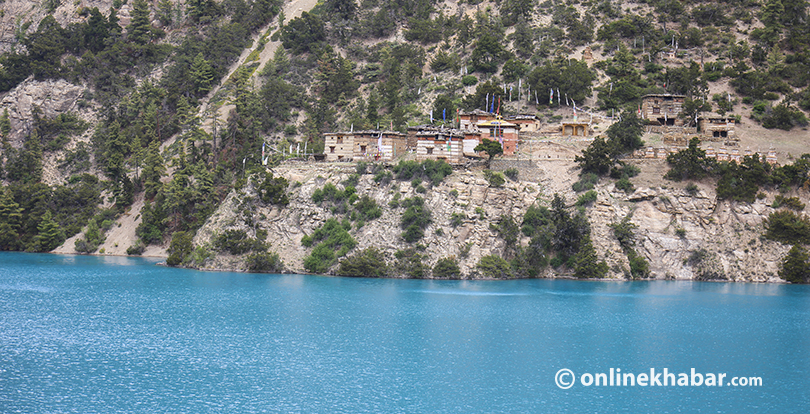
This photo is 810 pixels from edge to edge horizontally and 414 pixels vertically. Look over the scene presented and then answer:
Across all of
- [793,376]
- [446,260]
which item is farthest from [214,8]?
[793,376]

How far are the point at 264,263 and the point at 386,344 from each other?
33.7m

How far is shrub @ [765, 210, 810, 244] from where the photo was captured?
6894 cm

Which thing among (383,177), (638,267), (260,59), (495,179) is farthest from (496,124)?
(260,59)

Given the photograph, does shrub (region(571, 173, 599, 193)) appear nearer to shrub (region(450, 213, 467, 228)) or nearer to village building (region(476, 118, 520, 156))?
village building (region(476, 118, 520, 156))

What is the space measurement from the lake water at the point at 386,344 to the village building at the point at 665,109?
83.2 ft

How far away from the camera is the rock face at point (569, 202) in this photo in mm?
70562

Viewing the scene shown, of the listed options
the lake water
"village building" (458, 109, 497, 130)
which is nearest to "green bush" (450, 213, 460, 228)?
the lake water

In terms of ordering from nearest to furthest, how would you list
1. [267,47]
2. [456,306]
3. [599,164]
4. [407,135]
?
[456,306]
[599,164]
[407,135]
[267,47]

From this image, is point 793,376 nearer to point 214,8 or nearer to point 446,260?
point 446,260

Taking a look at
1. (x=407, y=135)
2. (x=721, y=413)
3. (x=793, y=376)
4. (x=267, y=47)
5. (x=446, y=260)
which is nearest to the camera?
(x=721, y=413)

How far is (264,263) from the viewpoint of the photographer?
7388cm

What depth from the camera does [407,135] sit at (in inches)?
3369

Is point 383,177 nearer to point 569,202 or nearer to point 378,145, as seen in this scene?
point 378,145

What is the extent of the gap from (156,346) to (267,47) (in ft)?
312
